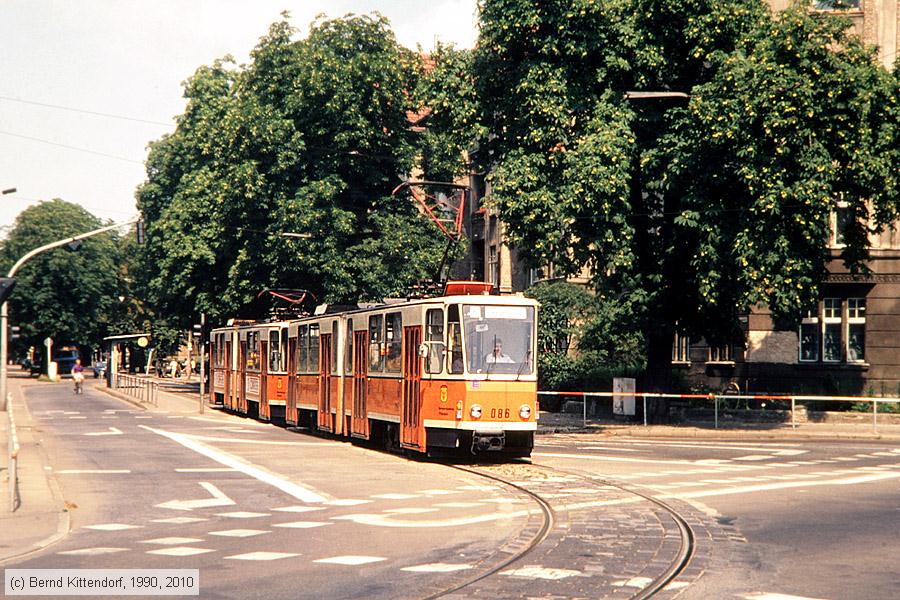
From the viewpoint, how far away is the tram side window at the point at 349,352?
95.3 feet

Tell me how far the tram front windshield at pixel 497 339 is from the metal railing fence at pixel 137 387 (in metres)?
29.2

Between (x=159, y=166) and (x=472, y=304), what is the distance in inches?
2143

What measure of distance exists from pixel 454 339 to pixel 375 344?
4.53 metres

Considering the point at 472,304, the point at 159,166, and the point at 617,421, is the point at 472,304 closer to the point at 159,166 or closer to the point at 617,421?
the point at 617,421

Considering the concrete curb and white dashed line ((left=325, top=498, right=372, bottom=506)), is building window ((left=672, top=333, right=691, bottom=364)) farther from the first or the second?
white dashed line ((left=325, top=498, right=372, bottom=506))

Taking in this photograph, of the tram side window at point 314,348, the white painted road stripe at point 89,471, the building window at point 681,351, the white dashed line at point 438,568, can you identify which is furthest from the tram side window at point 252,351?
the white dashed line at point 438,568

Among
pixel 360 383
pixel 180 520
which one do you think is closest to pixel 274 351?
pixel 360 383

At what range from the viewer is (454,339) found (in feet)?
74.9

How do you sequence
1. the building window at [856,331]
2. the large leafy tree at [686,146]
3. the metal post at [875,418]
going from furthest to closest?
the building window at [856,331] < the metal post at [875,418] < the large leafy tree at [686,146]

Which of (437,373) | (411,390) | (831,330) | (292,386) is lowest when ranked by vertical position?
(292,386)

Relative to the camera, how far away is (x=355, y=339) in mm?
28703

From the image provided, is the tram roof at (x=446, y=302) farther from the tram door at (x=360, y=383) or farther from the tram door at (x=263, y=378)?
the tram door at (x=263, y=378)

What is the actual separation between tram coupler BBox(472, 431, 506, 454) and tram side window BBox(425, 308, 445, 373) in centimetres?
146

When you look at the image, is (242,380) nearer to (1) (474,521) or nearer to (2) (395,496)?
(2) (395,496)
